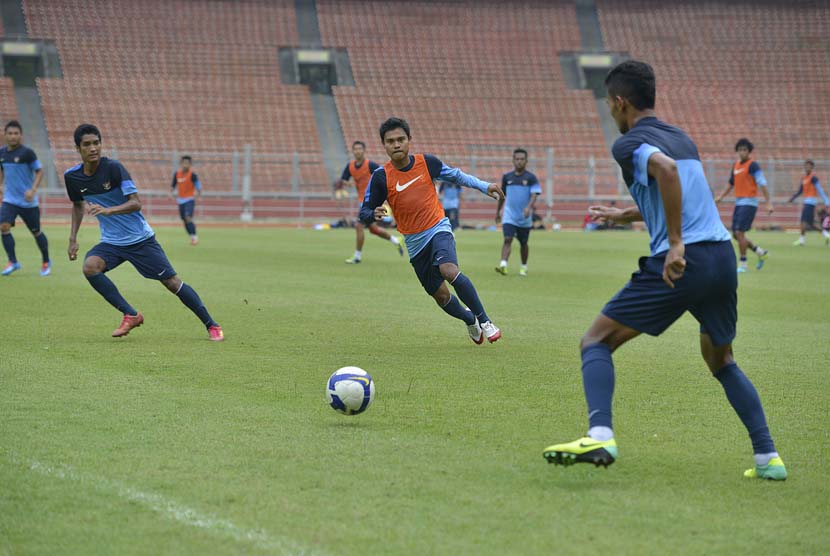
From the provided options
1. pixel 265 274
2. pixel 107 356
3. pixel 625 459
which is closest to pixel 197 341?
pixel 107 356

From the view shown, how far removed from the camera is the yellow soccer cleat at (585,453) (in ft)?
16.1

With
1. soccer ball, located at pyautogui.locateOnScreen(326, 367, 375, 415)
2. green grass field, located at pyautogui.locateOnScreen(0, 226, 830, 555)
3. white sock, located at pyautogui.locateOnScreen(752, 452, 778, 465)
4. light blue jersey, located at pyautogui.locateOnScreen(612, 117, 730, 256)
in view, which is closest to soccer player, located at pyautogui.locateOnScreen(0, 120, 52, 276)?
green grass field, located at pyautogui.locateOnScreen(0, 226, 830, 555)

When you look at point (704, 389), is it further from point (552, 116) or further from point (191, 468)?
point (552, 116)

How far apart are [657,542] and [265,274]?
46.9 ft

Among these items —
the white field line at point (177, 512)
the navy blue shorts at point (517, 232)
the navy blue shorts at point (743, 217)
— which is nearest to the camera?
the white field line at point (177, 512)

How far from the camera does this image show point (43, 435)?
5.93m

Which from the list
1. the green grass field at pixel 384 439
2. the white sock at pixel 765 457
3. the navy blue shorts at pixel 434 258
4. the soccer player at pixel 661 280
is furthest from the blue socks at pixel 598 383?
the navy blue shorts at pixel 434 258

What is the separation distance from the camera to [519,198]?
1948cm

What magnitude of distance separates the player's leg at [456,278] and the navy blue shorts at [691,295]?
485 cm

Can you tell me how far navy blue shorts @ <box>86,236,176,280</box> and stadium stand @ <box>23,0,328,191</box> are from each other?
3003 centimetres

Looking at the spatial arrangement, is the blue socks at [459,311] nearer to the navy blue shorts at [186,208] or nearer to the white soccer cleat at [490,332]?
the white soccer cleat at [490,332]

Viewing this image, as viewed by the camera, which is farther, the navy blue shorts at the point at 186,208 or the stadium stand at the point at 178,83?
the stadium stand at the point at 178,83

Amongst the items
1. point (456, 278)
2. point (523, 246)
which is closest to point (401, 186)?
point (456, 278)

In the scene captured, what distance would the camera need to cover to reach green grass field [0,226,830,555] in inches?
170
